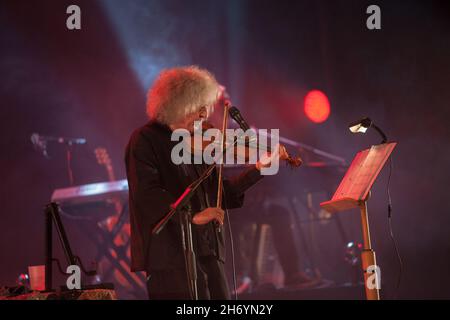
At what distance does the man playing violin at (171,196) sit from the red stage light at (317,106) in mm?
3999

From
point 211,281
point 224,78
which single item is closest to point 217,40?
point 224,78

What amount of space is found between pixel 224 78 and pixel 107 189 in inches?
103

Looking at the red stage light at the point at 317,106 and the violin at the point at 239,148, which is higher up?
the red stage light at the point at 317,106

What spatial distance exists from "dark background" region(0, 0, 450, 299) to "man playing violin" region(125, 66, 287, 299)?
2.43 m

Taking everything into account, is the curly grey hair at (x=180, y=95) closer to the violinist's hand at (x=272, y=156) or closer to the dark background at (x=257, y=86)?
the violinist's hand at (x=272, y=156)

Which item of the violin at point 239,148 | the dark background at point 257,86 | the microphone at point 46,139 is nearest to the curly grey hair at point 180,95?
the violin at point 239,148

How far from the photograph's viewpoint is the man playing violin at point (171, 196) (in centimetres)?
272

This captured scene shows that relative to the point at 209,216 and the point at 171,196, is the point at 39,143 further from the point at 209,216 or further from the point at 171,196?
the point at 209,216

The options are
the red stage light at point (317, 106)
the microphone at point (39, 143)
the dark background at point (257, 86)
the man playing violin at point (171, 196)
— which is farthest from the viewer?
the red stage light at point (317, 106)

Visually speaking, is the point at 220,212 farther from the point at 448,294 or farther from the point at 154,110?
the point at 448,294

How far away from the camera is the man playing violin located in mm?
2725

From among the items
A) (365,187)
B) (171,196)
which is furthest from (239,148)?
(365,187)

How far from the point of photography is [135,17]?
6.76m

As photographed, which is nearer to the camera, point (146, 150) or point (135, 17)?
point (146, 150)
